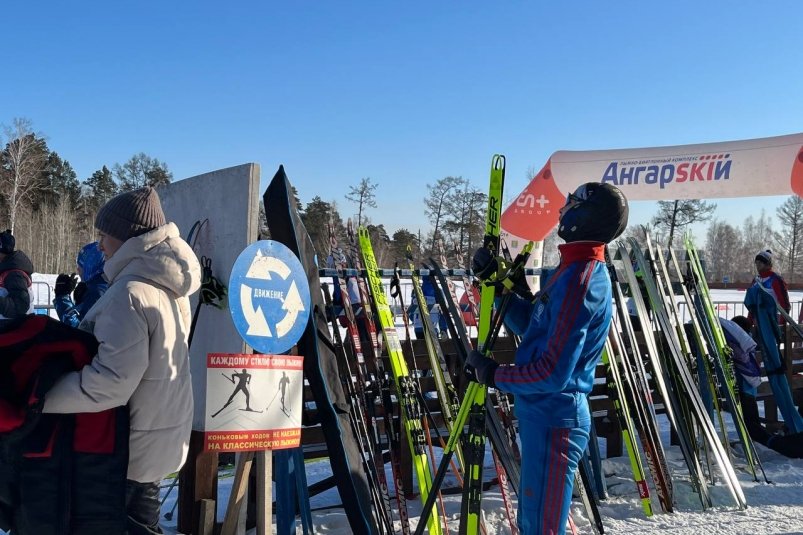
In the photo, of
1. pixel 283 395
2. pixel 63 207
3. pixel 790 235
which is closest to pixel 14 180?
pixel 63 207

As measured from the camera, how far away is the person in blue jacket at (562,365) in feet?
7.33

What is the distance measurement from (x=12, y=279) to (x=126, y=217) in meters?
3.42

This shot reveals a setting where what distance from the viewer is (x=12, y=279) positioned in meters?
4.65

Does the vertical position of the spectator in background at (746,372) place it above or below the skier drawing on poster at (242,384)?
below

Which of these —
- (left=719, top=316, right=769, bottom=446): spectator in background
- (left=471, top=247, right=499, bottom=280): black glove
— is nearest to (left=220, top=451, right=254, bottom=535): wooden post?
(left=471, top=247, right=499, bottom=280): black glove

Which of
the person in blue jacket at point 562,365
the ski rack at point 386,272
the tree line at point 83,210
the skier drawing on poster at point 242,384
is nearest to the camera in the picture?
the person in blue jacket at point 562,365

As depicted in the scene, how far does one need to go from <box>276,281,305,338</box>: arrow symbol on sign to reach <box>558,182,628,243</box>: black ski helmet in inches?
44.6

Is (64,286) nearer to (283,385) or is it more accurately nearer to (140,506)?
(283,385)

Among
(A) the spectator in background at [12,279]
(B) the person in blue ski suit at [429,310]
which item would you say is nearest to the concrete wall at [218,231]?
(A) the spectator in background at [12,279]

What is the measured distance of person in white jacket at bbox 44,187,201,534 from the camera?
1.76 meters

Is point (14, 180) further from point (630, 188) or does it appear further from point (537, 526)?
point (537, 526)

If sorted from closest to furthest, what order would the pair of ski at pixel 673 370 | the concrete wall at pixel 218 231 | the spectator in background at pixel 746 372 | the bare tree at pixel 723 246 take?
1. the concrete wall at pixel 218 231
2. the pair of ski at pixel 673 370
3. the spectator in background at pixel 746 372
4. the bare tree at pixel 723 246

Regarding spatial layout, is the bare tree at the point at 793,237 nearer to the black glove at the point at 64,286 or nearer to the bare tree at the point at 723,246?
the bare tree at the point at 723,246

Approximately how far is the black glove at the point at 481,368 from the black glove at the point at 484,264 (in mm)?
368
